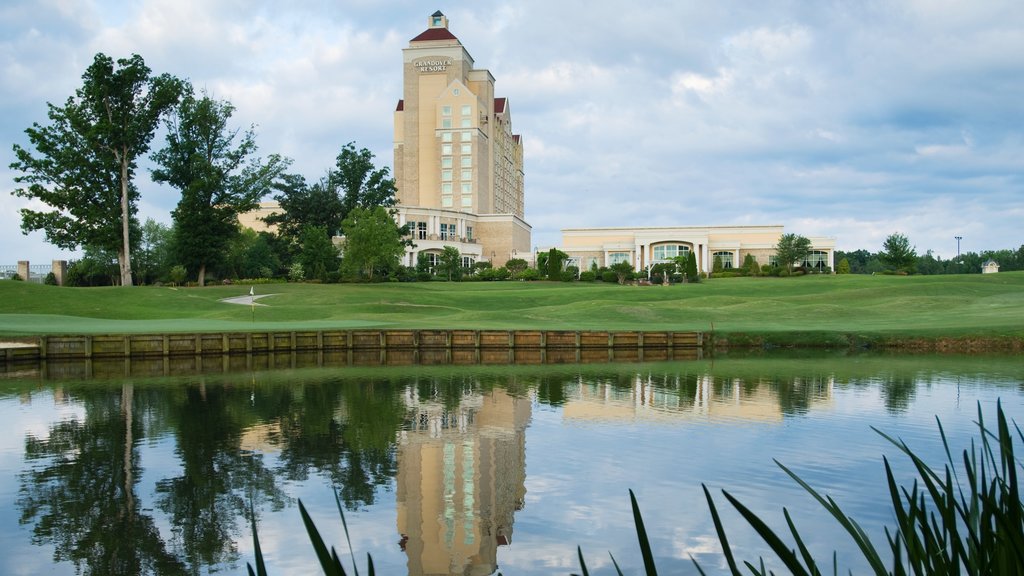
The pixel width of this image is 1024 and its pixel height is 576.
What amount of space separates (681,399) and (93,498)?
45.5 feet

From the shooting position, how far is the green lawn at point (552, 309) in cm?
3916

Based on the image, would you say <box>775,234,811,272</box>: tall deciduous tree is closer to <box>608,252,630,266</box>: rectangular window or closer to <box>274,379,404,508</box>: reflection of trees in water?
<box>608,252,630,266</box>: rectangular window

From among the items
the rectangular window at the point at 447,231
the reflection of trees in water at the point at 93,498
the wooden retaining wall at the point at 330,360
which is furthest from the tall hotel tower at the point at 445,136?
the reflection of trees in water at the point at 93,498

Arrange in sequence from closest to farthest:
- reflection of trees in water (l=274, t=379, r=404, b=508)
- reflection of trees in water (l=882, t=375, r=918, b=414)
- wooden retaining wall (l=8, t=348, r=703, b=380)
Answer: reflection of trees in water (l=274, t=379, r=404, b=508) → reflection of trees in water (l=882, t=375, r=918, b=414) → wooden retaining wall (l=8, t=348, r=703, b=380)

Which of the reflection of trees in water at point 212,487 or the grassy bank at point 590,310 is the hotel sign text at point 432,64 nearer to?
the grassy bank at point 590,310

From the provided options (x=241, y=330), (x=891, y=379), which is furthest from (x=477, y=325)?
(x=891, y=379)

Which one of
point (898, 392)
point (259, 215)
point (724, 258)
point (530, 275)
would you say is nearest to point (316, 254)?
point (530, 275)

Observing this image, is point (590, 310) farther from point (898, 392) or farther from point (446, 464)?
point (446, 464)

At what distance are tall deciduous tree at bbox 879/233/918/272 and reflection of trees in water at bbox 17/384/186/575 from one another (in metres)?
80.9

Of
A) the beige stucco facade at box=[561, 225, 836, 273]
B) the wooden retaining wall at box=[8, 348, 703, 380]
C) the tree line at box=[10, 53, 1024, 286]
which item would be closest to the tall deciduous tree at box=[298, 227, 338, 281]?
the tree line at box=[10, 53, 1024, 286]

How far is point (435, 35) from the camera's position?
12338cm

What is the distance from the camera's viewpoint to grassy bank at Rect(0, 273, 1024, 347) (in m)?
37.4

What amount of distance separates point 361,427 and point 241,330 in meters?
19.2

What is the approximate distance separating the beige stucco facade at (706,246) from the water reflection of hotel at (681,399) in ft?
236
